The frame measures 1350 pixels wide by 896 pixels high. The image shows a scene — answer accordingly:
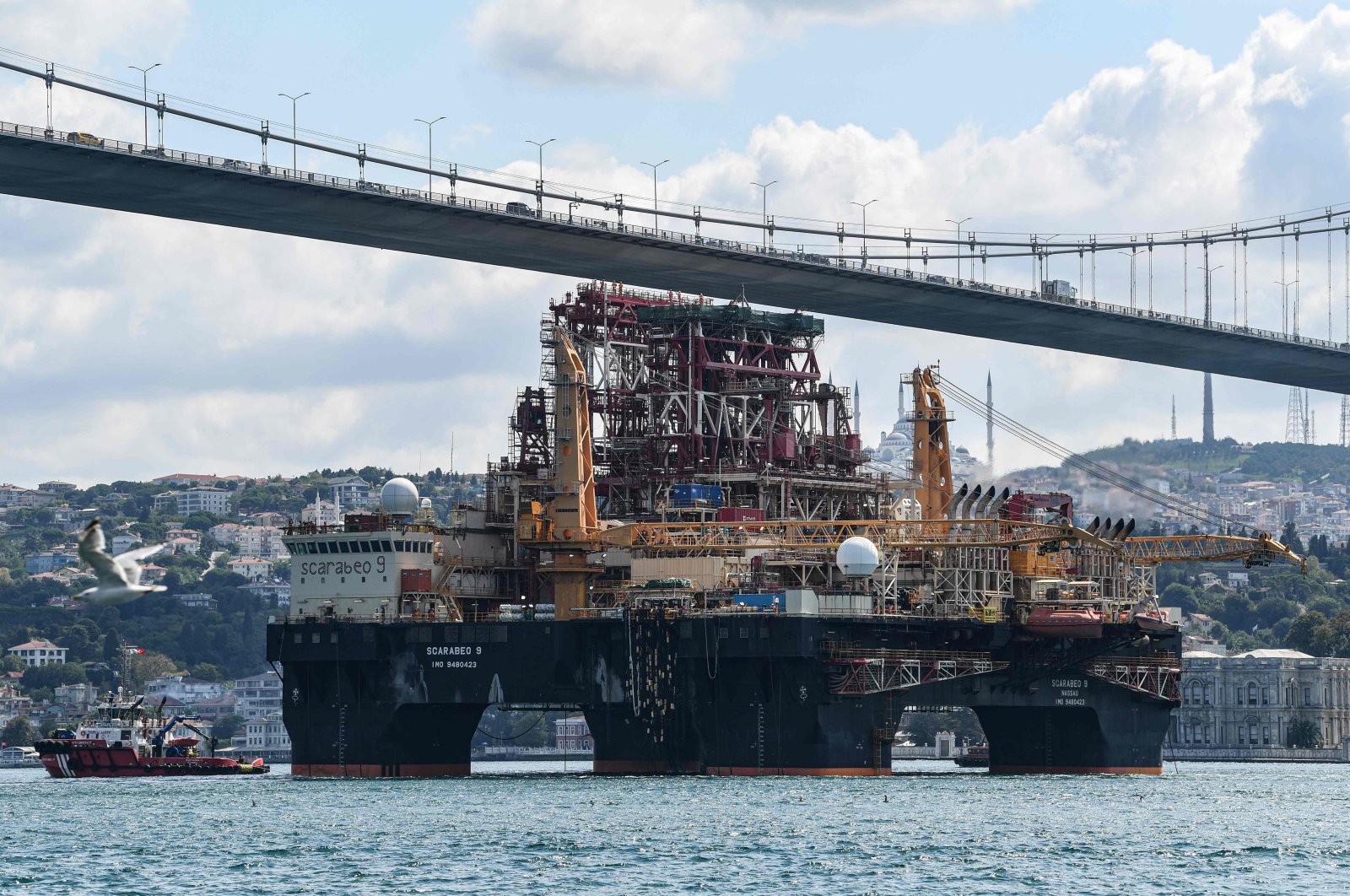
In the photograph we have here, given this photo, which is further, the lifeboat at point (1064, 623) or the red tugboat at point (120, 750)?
the red tugboat at point (120, 750)

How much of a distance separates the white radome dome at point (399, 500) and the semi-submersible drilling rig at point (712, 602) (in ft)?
0.41

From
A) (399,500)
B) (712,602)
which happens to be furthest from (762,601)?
(399,500)

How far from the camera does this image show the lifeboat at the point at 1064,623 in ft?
355

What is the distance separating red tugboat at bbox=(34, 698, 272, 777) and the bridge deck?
31254 millimetres

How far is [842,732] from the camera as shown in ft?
344

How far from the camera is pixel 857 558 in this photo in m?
105

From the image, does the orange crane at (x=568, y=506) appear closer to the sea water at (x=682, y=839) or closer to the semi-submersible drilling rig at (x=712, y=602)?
the semi-submersible drilling rig at (x=712, y=602)

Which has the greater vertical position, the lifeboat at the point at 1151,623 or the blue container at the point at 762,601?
the blue container at the point at 762,601

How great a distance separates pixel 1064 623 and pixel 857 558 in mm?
10289

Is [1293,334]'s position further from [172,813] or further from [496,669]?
[172,813]

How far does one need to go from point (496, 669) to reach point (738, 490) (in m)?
17.2

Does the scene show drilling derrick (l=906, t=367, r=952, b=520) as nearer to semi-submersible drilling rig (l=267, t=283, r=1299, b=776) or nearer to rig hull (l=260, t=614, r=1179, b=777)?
semi-submersible drilling rig (l=267, t=283, r=1299, b=776)

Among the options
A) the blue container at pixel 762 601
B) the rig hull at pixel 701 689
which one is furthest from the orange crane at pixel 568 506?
the blue container at pixel 762 601

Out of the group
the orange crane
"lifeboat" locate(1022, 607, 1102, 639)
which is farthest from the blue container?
"lifeboat" locate(1022, 607, 1102, 639)
